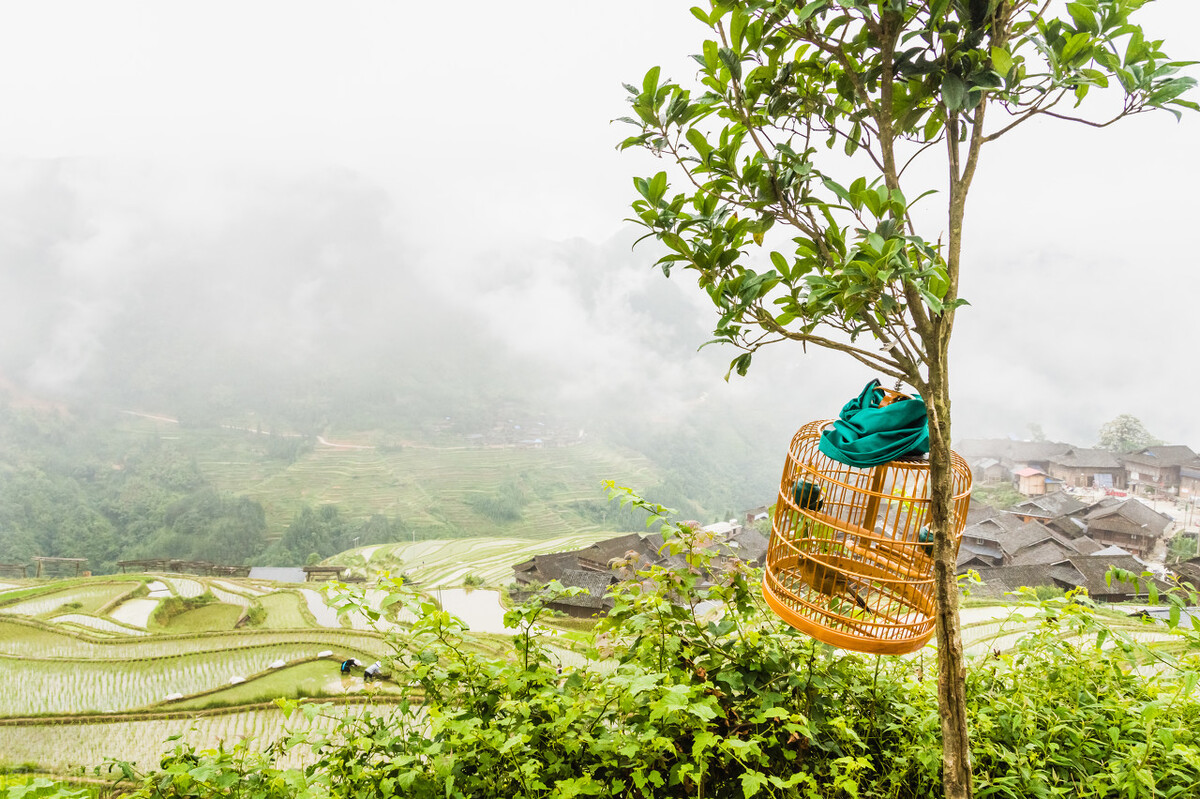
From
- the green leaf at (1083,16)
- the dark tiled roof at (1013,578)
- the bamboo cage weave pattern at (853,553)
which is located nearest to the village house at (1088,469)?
the dark tiled roof at (1013,578)

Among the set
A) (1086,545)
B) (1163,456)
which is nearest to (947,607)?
(1086,545)

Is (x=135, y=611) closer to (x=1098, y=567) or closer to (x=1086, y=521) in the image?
(x=1098, y=567)

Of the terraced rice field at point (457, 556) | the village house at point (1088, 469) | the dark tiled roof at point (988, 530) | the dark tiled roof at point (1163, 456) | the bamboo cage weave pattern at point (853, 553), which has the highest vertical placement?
the bamboo cage weave pattern at point (853, 553)

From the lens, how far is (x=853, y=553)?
153 centimetres

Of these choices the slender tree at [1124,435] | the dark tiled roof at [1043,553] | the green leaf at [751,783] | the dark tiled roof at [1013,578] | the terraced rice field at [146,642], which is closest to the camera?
the green leaf at [751,783]

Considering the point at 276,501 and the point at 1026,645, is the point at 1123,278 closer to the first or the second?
the point at 1026,645

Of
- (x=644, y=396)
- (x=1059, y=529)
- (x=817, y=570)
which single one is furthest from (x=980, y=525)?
(x=644, y=396)

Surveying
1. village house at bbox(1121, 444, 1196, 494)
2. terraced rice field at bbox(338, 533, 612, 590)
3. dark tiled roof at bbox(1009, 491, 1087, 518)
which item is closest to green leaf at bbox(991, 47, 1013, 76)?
terraced rice field at bbox(338, 533, 612, 590)

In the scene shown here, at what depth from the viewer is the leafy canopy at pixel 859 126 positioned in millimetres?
908

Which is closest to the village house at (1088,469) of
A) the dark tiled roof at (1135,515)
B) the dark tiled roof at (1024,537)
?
the dark tiled roof at (1135,515)

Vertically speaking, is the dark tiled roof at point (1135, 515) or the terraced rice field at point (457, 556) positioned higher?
the dark tiled roof at point (1135, 515)

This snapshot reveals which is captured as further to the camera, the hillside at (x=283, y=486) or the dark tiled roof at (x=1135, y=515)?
the hillside at (x=283, y=486)

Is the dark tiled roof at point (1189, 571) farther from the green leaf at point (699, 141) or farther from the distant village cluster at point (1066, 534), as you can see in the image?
the green leaf at point (699, 141)

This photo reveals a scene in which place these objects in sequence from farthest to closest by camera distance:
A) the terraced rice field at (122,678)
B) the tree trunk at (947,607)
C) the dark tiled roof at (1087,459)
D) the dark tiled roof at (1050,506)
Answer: the dark tiled roof at (1087,459) → the dark tiled roof at (1050,506) → the terraced rice field at (122,678) → the tree trunk at (947,607)
